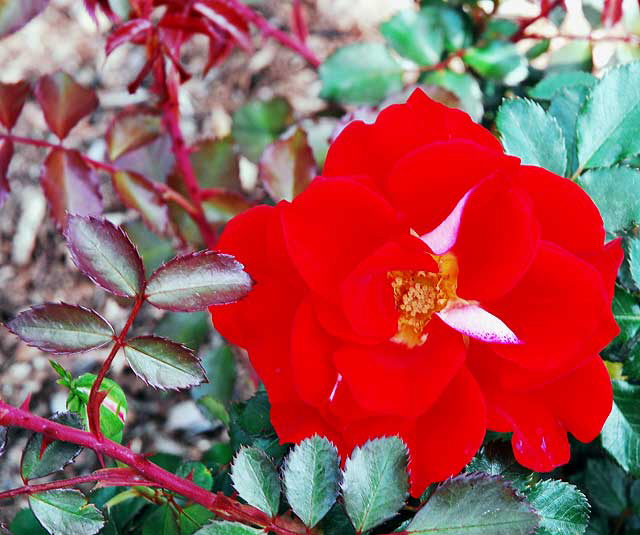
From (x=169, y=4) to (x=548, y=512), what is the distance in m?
0.73

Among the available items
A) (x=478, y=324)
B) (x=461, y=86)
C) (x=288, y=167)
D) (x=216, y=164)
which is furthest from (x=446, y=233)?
(x=216, y=164)

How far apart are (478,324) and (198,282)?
8.7 inches

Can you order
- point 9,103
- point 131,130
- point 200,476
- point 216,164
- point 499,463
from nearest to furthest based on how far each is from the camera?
point 499,463 → point 200,476 → point 9,103 → point 131,130 → point 216,164

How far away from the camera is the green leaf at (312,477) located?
557 millimetres

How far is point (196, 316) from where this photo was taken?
A: 114 centimetres

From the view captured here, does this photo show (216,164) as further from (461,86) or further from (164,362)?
(164,362)

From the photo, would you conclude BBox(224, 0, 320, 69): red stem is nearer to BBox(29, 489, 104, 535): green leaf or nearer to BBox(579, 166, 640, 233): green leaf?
BBox(579, 166, 640, 233): green leaf

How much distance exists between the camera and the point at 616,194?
0.68 meters

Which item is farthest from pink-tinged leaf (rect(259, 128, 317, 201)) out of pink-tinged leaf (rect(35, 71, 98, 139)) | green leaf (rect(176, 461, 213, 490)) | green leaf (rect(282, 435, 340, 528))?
green leaf (rect(282, 435, 340, 528))

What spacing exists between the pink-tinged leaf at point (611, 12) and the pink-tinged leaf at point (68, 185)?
2.37ft

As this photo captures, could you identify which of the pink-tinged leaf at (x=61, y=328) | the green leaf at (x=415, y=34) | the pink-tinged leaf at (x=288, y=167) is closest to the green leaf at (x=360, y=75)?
the green leaf at (x=415, y=34)

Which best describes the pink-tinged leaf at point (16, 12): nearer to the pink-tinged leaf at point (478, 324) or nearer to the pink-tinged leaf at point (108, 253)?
the pink-tinged leaf at point (108, 253)

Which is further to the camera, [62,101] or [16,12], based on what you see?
[62,101]

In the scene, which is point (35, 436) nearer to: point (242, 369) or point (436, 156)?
point (436, 156)
